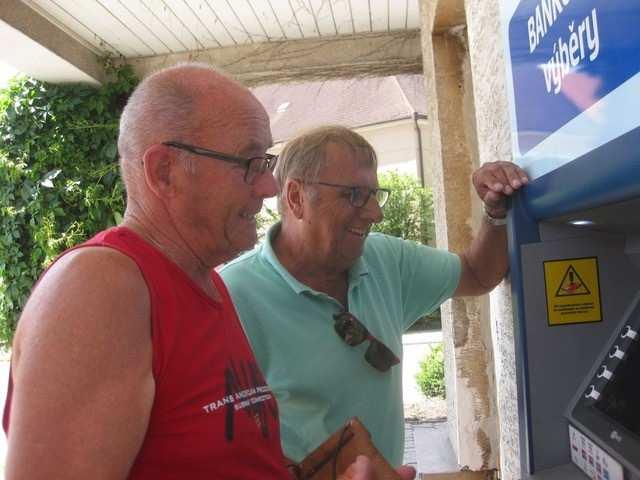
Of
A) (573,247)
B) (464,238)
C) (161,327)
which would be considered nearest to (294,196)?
(573,247)

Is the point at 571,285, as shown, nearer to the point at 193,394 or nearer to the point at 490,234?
the point at 490,234

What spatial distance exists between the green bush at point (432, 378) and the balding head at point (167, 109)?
5.37m

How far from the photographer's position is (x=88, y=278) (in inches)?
40.3

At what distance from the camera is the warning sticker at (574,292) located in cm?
133

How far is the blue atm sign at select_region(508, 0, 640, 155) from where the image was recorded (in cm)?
77

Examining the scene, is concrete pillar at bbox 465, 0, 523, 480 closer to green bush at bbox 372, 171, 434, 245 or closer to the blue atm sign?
the blue atm sign

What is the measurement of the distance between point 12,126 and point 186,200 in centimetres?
503

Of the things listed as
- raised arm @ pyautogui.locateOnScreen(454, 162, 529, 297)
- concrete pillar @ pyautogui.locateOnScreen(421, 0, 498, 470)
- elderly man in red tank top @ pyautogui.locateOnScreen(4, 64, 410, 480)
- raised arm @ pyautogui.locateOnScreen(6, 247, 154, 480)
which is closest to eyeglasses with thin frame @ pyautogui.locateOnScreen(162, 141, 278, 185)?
elderly man in red tank top @ pyautogui.locateOnScreen(4, 64, 410, 480)

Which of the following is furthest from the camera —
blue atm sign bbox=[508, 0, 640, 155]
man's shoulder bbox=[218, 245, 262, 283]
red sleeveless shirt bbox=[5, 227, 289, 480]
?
man's shoulder bbox=[218, 245, 262, 283]

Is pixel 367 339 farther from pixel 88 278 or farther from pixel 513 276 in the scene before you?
pixel 88 278

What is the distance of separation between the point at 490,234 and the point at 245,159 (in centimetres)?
83

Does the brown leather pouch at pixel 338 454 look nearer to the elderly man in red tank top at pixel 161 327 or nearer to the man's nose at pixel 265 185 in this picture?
the elderly man in red tank top at pixel 161 327

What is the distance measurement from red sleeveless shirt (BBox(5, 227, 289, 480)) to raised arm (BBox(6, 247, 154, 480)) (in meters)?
0.06

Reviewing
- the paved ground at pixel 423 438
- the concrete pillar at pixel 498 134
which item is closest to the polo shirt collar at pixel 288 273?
the concrete pillar at pixel 498 134
